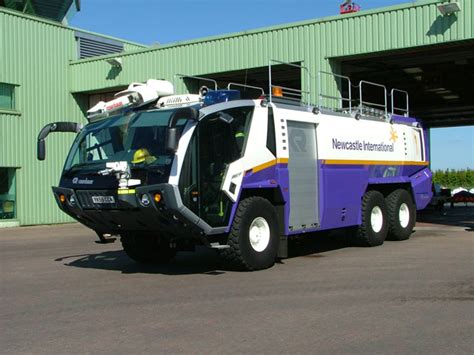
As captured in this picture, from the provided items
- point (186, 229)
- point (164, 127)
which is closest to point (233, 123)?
point (164, 127)

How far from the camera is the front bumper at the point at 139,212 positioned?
27.6 ft

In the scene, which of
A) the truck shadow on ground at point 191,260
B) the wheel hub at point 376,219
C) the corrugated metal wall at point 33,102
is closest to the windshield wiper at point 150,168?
the truck shadow on ground at point 191,260

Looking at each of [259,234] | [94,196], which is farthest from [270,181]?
[94,196]

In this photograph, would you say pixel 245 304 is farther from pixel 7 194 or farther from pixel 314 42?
pixel 7 194

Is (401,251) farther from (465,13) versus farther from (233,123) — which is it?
(465,13)

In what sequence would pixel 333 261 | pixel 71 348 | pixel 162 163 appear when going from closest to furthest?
pixel 71 348, pixel 162 163, pixel 333 261

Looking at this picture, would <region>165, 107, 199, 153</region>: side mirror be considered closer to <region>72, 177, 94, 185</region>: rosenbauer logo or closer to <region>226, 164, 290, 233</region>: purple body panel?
<region>226, 164, 290, 233</region>: purple body panel

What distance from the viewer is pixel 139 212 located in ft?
28.7

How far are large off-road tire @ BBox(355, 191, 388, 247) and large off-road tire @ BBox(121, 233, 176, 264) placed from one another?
409 cm

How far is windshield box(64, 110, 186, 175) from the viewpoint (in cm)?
881

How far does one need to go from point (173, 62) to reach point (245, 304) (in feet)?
51.5

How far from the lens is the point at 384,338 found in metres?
5.59

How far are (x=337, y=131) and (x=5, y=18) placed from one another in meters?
15.6

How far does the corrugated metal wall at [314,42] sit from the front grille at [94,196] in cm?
1079
